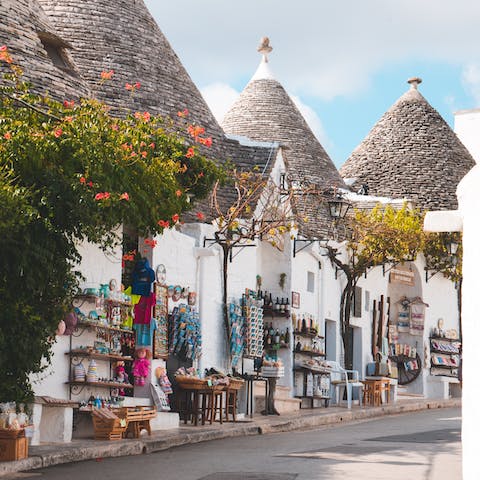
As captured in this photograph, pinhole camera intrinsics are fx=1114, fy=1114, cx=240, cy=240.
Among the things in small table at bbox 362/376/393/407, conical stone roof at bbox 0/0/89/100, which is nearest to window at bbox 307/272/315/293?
small table at bbox 362/376/393/407

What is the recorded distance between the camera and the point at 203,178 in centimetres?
1975

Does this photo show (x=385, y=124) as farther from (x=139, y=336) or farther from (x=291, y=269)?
(x=139, y=336)

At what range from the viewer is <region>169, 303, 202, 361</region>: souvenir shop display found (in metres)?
19.5

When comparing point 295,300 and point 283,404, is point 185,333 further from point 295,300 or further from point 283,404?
point 295,300

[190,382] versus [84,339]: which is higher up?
[84,339]

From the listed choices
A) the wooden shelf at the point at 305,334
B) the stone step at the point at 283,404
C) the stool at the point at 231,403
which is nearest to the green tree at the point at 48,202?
the stool at the point at 231,403

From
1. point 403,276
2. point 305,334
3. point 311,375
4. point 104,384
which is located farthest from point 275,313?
point 403,276

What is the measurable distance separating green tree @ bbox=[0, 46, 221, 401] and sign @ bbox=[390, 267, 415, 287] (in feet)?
63.6

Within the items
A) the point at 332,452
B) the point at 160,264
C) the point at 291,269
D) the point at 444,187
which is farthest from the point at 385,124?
the point at 332,452

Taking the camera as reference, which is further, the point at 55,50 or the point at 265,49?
the point at 265,49

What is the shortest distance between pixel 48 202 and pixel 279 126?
18.9 meters

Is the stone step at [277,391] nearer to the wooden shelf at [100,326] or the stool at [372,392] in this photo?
the stool at [372,392]

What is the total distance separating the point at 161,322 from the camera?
745 inches

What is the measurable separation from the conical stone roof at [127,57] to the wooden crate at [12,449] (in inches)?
434
